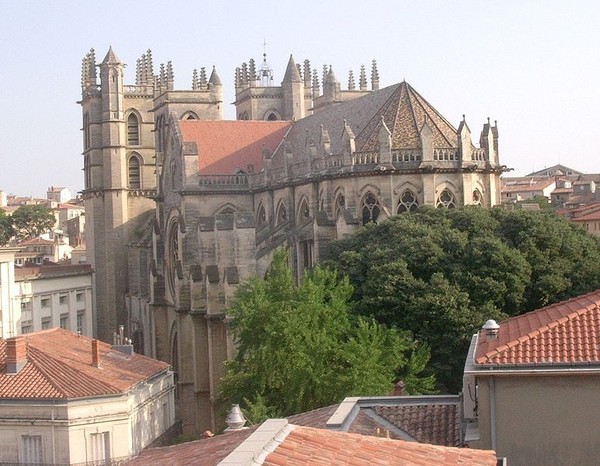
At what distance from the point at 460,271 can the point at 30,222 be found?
3990 inches

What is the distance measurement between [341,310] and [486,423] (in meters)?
21.0

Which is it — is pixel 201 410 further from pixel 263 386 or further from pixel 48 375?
pixel 48 375

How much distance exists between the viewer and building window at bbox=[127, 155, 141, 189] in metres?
82.2

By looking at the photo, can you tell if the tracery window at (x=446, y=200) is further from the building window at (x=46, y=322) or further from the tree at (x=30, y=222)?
the tree at (x=30, y=222)

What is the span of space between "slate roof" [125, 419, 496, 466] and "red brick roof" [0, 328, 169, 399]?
19.1 metres

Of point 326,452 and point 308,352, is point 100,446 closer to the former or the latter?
point 308,352

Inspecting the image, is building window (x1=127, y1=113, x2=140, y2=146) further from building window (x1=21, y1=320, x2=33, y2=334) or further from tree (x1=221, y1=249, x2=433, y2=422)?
tree (x1=221, y1=249, x2=433, y2=422)

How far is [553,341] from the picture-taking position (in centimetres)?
1923

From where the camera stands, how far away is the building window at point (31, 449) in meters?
32.8

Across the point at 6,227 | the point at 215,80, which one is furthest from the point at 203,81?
the point at 6,227

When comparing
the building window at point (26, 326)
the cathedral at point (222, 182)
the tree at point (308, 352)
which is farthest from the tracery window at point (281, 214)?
the building window at point (26, 326)

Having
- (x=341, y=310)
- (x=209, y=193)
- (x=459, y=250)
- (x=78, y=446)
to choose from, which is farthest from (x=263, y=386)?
(x=209, y=193)

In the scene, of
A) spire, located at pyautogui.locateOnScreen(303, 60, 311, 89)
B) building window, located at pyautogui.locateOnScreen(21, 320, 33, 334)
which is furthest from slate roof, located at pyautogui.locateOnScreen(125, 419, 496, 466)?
spire, located at pyautogui.locateOnScreen(303, 60, 311, 89)

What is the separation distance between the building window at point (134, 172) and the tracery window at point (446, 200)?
36783 millimetres
